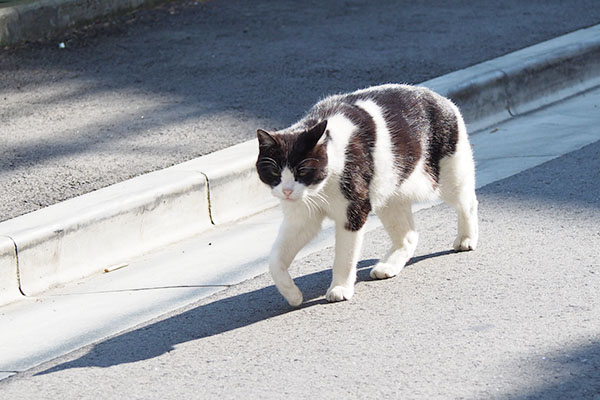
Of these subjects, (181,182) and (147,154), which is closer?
(181,182)

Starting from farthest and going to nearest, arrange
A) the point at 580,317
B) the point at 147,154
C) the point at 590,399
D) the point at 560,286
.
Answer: the point at 147,154 < the point at 560,286 < the point at 580,317 < the point at 590,399

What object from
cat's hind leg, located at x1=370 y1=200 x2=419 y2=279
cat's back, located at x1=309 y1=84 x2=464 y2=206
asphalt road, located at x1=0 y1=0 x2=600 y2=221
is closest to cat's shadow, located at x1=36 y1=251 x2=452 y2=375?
cat's hind leg, located at x1=370 y1=200 x2=419 y2=279

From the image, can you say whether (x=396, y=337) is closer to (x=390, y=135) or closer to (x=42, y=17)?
(x=390, y=135)

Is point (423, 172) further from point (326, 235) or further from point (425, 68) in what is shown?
point (425, 68)

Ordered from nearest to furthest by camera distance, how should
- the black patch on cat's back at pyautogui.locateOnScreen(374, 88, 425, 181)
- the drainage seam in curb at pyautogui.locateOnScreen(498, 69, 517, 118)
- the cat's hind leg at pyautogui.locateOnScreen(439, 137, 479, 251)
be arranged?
the black patch on cat's back at pyautogui.locateOnScreen(374, 88, 425, 181)
the cat's hind leg at pyautogui.locateOnScreen(439, 137, 479, 251)
the drainage seam in curb at pyautogui.locateOnScreen(498, 69, 517, 118)

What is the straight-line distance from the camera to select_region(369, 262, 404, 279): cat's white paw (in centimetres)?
488

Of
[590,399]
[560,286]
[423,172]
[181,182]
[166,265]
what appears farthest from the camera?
[181,182]

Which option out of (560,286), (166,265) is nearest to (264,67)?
(166,265)

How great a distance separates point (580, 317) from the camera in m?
4.20

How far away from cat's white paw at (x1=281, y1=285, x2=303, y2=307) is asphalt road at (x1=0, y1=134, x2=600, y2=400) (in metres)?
0.03

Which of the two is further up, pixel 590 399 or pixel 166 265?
pixel 590 399

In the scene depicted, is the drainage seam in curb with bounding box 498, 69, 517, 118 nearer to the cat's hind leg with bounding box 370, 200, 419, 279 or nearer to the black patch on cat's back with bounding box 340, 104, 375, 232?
the cat's hind leg with bounding box 370, 200, 419, 279

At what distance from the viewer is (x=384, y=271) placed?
4.88 m

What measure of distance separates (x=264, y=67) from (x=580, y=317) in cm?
468
